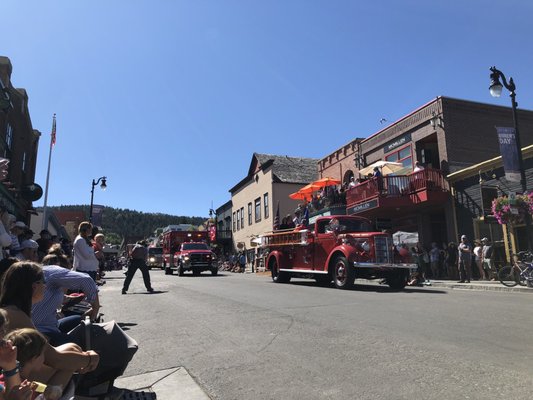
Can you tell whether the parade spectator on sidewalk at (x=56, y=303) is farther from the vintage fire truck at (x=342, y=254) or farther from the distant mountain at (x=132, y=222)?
the distant mountain at (x=132, y=222)

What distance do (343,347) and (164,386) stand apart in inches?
97.6

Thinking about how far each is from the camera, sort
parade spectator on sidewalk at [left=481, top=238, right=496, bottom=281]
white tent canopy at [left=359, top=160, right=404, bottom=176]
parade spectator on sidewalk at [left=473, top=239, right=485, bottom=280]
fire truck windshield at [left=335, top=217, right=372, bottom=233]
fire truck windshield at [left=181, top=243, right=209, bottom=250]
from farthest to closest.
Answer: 1. fire truck windshield at [left=181, top=243, right=209, bottom=250]
2. white tent canopy at [left=359, top=160, right=404, bottom=176]
3. parade spectator on sidewalk at [left=473, top=239, right=485, bottom=280]
4. parade spectator on sidewalk at [left=481, top=238, right=496, bottom=281]
5. fire truck windshield at [left=335, top=217, right=372, bottom=233]

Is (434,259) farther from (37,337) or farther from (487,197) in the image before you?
(37,337)

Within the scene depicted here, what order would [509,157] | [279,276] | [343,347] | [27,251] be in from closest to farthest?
[343,347] < [27,251] < [509,157] < [279,276]

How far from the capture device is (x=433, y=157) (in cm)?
2420

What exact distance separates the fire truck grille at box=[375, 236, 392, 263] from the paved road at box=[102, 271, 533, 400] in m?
3.60

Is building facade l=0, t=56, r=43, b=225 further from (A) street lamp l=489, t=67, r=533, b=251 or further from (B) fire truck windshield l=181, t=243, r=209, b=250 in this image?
(A) street lamp l=489, t=67, r=533, b=251

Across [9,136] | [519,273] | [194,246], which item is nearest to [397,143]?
[519,273]

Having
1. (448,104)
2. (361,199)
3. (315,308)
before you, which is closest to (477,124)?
(448,104)

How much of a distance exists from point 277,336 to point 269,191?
33.1 metres

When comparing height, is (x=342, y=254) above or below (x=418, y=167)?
below

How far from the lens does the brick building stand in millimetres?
21688

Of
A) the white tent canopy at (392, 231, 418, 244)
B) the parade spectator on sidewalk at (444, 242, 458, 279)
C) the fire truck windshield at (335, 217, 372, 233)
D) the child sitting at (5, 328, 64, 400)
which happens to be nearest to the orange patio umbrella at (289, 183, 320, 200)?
the parade spectator on sidewalk at (444, 242, 458, 279)

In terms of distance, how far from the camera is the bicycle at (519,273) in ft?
46.5
